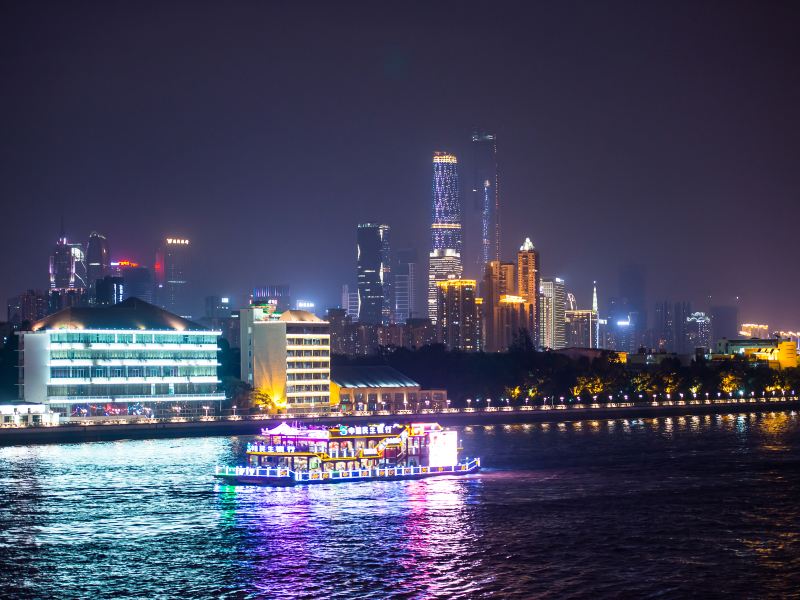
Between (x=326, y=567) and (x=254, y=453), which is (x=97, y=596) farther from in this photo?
(x=254, y=453)

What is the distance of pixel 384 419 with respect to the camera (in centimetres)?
13375

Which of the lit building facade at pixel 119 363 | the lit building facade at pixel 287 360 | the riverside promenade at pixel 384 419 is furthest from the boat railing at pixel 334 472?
the lit building facade at pixel 287 360

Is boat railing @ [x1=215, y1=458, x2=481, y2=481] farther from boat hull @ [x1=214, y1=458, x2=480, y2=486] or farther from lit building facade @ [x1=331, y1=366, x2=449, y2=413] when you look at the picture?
lit building facade @ [x1=331, y1=366, x2=449, y2=413]

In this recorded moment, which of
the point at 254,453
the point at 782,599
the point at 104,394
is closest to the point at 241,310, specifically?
the point at 104,394

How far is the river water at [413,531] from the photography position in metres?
48.5

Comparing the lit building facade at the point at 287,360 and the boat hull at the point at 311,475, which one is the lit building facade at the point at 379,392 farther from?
the boat hull at the point at 311,475

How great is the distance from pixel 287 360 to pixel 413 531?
8415 cm

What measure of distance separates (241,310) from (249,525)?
8930 cm

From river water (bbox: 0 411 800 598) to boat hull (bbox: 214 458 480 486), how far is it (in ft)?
5.47

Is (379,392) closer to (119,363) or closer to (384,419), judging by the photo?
(384,419)

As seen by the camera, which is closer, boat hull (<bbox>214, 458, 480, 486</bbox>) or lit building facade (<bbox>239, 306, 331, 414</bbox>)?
boat hull (<bbox>214, 458, 480, 486</bbox>)

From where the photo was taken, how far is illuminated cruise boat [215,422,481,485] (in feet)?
256

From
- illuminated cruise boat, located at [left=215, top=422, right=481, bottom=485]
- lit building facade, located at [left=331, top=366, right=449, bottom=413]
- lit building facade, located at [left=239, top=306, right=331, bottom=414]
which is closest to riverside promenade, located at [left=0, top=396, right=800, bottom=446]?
lit building facade, located at [left=331, top=366, right=449, bottom=413]

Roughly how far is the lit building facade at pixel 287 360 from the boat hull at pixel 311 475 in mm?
59580
